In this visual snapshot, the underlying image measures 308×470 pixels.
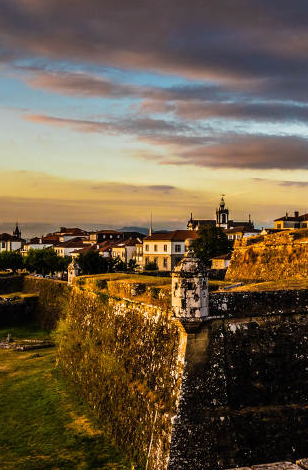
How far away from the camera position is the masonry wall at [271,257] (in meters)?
24.1

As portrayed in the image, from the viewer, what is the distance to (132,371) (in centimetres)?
1631

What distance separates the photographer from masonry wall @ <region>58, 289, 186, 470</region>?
43.5 feet

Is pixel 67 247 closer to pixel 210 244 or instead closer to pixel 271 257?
pixel 210 244

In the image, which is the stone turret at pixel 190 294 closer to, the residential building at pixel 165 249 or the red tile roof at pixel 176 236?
the residential building at pixel 165 249

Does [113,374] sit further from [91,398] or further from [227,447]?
[227,447]

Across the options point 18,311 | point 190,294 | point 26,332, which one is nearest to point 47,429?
point 190,294

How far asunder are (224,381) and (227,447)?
5.09 feet

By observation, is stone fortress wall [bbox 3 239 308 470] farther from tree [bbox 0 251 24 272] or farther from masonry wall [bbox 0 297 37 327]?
tree [bbox 0 251 24 272]

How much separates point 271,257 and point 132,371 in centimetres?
1302

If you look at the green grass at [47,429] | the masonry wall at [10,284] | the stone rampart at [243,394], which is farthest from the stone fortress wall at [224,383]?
the masonry wall at [10,284]

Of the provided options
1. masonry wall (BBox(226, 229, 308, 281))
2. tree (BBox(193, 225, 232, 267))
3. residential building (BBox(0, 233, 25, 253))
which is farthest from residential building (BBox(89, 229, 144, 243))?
masonry wall (BBox(226, 229, 308, 281))

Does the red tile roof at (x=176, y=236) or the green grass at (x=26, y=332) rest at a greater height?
the red tile roof at (x=176, y=236)

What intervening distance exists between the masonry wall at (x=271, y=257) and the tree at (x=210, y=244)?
4766 centimetres

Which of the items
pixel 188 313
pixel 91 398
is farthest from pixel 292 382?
pixel 91 398
